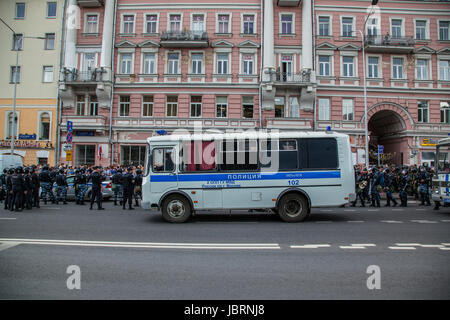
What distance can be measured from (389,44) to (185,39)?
1763cm

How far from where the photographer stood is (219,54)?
2502 cm

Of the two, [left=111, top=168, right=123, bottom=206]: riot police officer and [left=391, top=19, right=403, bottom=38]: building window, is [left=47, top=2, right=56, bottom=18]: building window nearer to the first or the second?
[left=111, top=168, right=123, bottom=206]: riot police officer

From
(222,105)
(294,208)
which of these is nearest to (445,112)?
(222,105)

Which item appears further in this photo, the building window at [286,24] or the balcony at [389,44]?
the building window at [286,24]

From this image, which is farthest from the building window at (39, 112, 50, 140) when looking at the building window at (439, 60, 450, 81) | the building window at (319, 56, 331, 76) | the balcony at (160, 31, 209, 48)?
the building window at (439, 60, 450, 81)

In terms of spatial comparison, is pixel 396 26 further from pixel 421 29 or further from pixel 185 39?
pixel 185 39

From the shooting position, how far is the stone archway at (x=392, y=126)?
80.8 ft

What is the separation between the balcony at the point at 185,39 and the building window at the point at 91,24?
21.5 ft

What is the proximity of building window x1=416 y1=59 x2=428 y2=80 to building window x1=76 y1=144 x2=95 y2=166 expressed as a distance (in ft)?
96.1

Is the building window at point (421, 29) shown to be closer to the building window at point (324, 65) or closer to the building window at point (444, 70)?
the building window at point (444, 70)

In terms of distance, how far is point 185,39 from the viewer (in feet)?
80.0

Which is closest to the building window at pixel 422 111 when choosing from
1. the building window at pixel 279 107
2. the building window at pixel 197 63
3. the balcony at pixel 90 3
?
the building window at pixel 279 107
